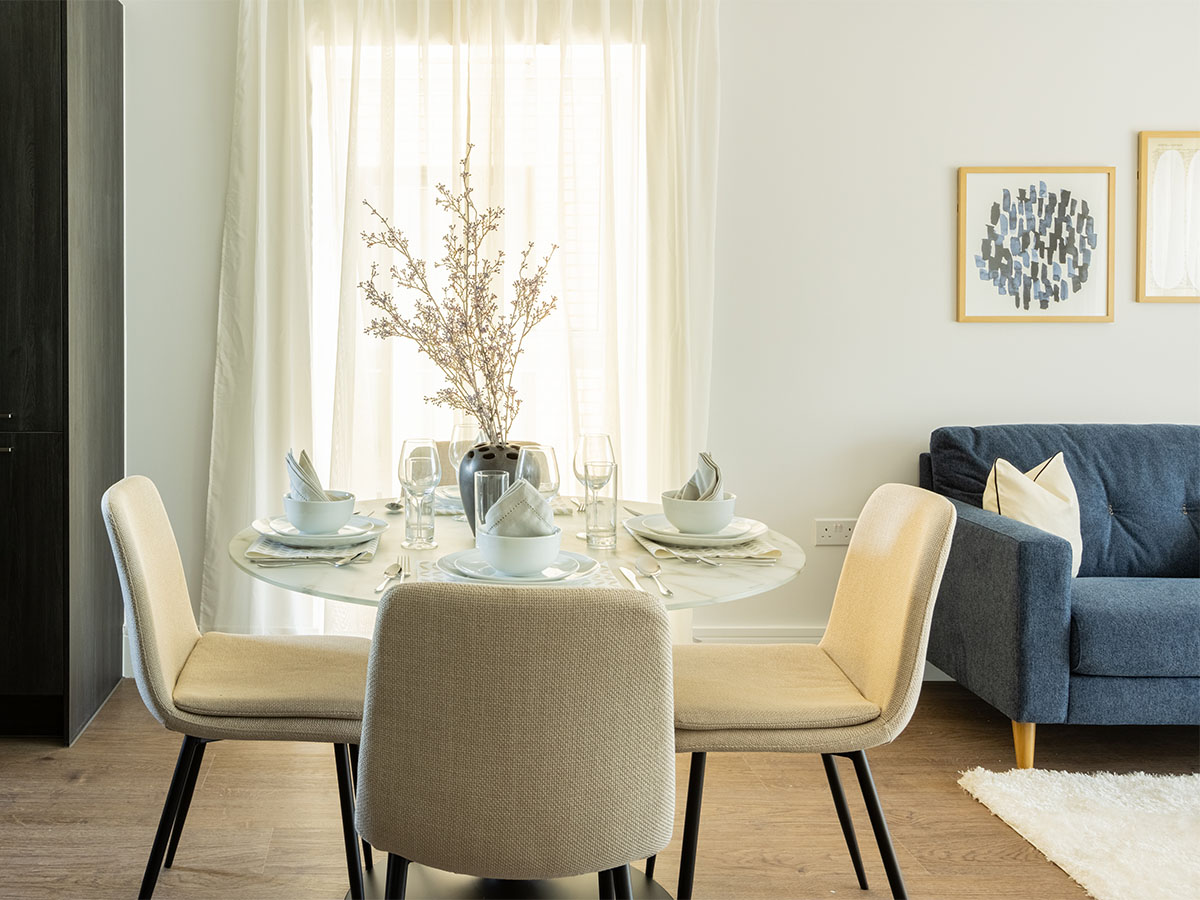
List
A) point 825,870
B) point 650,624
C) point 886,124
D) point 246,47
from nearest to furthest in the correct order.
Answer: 1. point 650,624
2. point 825,870
3. point 246,47
4. point 886,124

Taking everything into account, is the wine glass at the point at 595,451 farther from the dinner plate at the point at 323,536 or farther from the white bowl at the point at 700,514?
the dinner plate at the point at 323,536

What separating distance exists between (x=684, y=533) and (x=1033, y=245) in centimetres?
223

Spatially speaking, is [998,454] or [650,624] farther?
[998,454]

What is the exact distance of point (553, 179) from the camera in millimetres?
3289

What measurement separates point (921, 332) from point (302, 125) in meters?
2.25

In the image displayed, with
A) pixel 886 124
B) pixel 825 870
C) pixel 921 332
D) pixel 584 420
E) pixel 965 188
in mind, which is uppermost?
pixel 886 124

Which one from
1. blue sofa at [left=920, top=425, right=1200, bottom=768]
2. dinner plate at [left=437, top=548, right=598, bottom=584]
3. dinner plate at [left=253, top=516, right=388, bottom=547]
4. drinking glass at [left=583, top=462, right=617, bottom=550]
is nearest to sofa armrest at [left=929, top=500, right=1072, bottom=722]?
blue sofa at [left=920, top=425, right=1200, bottom=768]

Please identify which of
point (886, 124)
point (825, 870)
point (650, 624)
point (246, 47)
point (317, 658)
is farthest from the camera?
point (886, 124)

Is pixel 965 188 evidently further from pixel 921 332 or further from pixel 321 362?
pixel 321 362

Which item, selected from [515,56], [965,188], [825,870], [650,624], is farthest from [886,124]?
[650,624]

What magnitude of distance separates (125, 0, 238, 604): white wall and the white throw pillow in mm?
2611

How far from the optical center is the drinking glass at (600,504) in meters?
1.88

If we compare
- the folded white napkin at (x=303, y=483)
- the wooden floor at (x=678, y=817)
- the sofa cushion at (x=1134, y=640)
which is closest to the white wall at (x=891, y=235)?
the wooden floor at (x=678, y=817)

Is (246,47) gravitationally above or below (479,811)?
above
